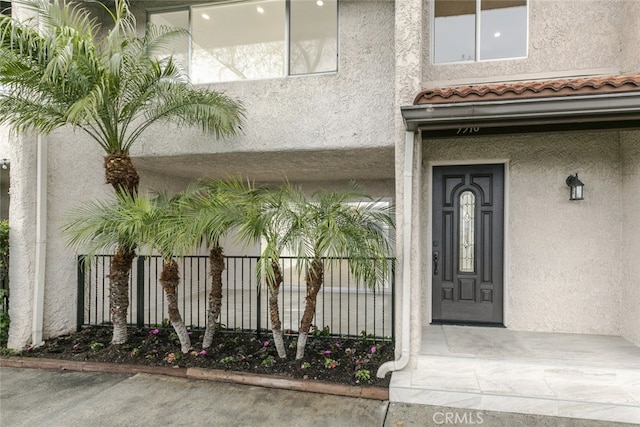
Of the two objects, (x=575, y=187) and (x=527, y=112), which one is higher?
(x=527, y=112)

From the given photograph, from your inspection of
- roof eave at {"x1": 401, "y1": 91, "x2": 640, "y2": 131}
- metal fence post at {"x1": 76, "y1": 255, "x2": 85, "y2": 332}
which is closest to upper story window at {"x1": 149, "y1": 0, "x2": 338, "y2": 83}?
roof eave at {"x1": 401, "y1": 91, "x2": 640, "y2": 131}

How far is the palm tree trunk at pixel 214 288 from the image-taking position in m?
4.80

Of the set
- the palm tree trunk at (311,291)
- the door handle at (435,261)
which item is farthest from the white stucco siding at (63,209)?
the door handle at (435,261)

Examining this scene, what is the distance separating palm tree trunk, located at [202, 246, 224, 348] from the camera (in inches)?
189

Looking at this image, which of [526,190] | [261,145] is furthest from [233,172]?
[526,190]

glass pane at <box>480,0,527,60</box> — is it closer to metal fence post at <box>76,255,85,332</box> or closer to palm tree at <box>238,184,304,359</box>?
palm tree at <box>238,184,304,359</box>

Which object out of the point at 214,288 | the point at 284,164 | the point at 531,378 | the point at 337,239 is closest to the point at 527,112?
the point at 337,239

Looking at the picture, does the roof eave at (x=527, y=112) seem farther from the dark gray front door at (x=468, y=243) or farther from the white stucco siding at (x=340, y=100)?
the dark gray front door at (x=468, y=243)

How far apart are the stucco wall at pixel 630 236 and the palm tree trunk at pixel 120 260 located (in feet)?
23.7

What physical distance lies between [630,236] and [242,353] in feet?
18.9

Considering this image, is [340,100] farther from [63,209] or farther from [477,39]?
[63,209]

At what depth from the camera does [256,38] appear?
615 cm

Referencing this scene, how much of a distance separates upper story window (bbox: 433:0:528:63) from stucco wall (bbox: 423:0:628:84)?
161 mm

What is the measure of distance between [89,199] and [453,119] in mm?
6259
